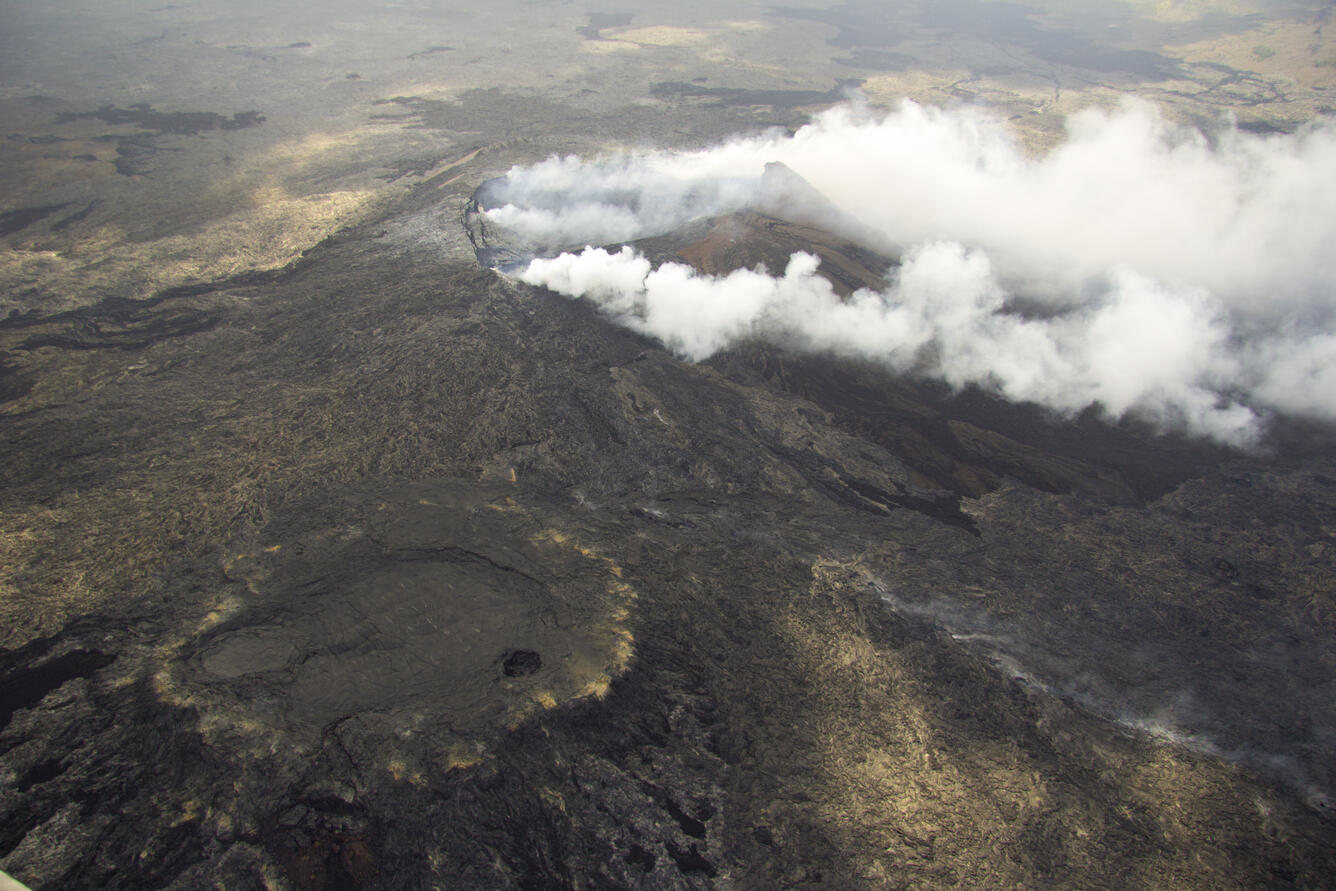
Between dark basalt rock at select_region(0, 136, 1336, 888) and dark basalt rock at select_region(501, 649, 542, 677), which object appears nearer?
dark basalt rock at select_region(0, 136, 1336, 888)

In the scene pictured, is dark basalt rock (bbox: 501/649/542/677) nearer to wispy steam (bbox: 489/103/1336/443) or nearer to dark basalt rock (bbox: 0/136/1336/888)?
dark basalt rock (bbox: 0/136/1336/888)

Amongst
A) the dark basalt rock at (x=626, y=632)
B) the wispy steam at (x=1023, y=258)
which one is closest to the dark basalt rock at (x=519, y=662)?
the dark basalt rock at (x=626, y=632)

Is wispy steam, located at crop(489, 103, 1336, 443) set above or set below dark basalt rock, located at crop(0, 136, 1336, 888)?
above

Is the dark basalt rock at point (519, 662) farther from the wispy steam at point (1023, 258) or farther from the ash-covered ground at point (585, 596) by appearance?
the wispy steam at point (1023, 258)

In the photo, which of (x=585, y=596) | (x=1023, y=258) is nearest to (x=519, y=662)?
(x=585, y=596)

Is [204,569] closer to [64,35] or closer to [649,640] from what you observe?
[649,640]

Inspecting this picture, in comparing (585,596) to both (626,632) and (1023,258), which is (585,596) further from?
(1023,258)

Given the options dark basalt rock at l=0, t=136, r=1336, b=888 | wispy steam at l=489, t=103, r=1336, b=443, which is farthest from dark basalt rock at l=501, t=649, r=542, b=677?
wispy steam at l=489, t=103, r=1336, b=443

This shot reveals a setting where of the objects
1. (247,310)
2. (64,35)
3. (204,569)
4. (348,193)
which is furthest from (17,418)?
(64,35)
